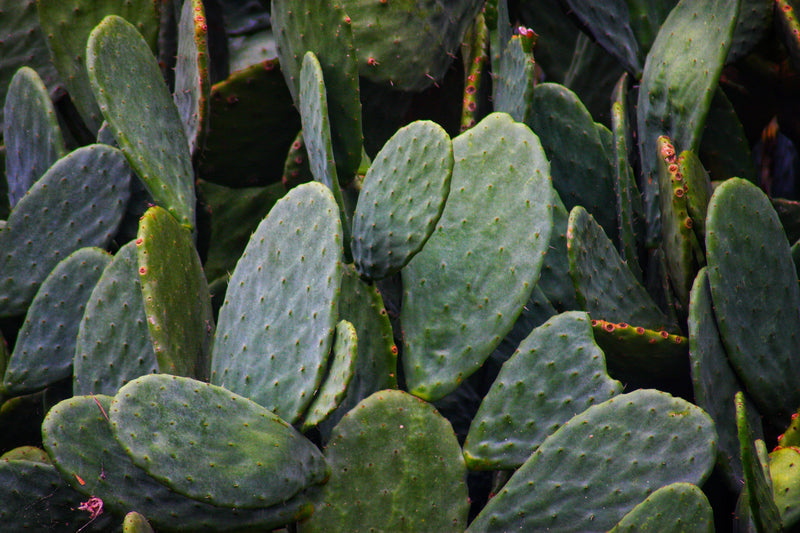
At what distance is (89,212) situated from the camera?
1291 mm

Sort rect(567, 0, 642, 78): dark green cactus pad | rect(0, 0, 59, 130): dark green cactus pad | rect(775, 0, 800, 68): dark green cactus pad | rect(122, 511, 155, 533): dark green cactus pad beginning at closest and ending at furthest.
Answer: rect(122, 511, 155, 533): dark green cactus pad
rect(775, 0, 800, 68): dark green cactus pad
rect(567, 0, 642, 78): dark green cactus pad
rect(0, 0, 59, 130): dark green cactus pad

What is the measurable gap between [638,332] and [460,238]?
0.98ft

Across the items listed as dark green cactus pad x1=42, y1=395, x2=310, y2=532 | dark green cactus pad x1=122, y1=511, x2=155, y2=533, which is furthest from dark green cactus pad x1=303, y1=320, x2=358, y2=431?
dark green cactus pad x1=122, y1=511, x2=155, y2=533

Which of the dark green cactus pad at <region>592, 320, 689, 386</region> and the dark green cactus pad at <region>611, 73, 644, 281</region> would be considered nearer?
the dark green cactus pad at <region>592, 320, 689, 386</region>

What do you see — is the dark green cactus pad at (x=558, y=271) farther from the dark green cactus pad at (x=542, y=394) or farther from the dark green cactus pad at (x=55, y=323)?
the dark green cactus pad at (x=55, y=323)

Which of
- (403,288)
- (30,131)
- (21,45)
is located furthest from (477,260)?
(21,45)

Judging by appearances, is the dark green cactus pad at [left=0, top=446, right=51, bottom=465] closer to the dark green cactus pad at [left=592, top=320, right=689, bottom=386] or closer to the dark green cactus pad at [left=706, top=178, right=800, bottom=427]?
the dark green cactus pad at [left=592, top=320, right=689, bottom=386]

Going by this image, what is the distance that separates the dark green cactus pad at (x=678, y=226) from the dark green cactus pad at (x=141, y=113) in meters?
0.79

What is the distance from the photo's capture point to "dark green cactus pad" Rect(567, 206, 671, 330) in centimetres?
106

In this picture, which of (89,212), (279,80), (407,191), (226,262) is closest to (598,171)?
(407,191)

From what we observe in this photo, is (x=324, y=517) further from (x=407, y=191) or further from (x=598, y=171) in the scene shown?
(x=598, y=171)

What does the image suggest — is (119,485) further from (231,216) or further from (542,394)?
(231,216)

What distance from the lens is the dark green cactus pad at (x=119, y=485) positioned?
88 centimetres

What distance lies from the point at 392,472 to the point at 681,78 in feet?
2.86
